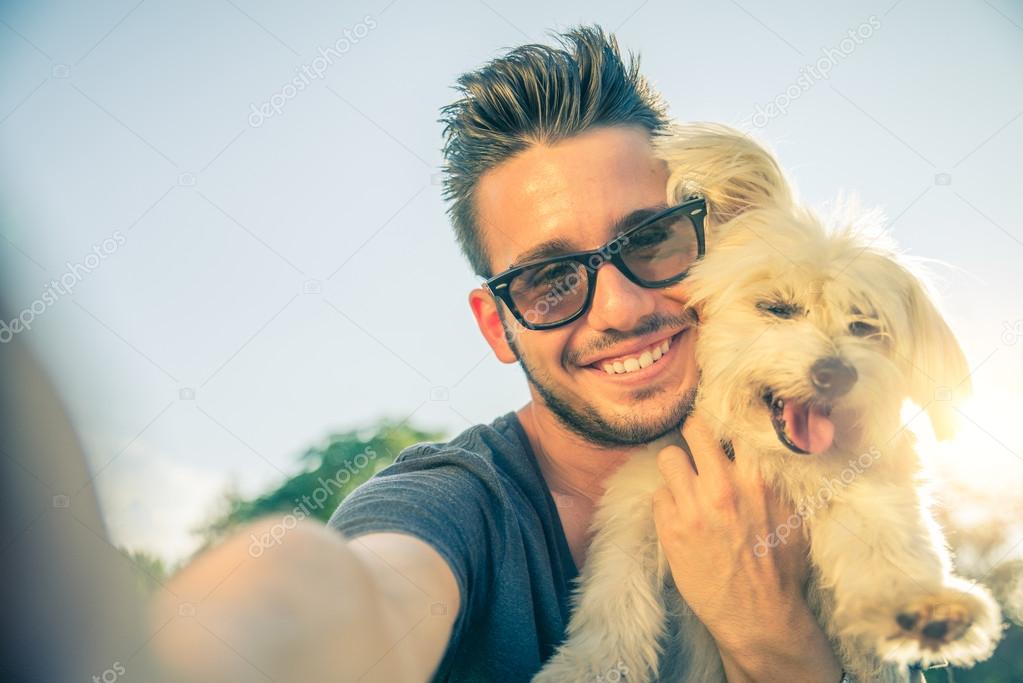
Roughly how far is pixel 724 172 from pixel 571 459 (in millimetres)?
1301

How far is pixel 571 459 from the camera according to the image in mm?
3416

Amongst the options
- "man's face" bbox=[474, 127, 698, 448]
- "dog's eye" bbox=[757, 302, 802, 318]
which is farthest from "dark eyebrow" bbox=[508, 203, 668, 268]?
"dog's eye" bbox=[757, 302, 802, 318]

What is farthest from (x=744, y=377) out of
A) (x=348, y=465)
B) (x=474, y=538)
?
(x=348, y=465)

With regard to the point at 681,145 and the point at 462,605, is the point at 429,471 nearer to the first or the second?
the point at 462,605

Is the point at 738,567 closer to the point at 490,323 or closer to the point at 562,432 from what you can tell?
the point at 562,432

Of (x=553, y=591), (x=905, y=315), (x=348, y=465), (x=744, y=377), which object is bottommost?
(x=348, y=465)

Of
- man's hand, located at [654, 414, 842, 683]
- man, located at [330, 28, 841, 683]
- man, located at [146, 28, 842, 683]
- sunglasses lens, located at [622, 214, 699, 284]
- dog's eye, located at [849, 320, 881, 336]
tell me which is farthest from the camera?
sunglasses lens, located at [622, 214, 699, 284]

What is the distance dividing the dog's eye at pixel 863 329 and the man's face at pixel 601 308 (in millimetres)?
566

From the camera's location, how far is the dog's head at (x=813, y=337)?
275 centimetres

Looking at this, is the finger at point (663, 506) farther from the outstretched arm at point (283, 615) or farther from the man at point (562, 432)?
the outstretched arm at point (283, 615)

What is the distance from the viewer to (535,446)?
11.4 ft

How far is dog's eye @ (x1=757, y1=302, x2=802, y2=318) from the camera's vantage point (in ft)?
9.49

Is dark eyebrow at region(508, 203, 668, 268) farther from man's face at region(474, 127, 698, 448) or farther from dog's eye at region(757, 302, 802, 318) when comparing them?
dog's eye at region(757, 302, 802, 318)

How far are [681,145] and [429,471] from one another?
154 centimetres
